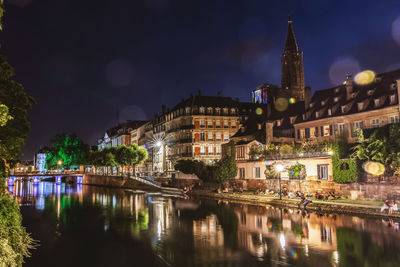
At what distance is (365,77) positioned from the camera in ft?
160

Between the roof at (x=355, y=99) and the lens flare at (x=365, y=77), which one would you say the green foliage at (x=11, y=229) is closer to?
the roof at (x=355, y=99)

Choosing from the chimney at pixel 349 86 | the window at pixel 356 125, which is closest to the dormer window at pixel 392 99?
the window at pixel 356 125

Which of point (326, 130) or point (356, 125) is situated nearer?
point (356, 125)

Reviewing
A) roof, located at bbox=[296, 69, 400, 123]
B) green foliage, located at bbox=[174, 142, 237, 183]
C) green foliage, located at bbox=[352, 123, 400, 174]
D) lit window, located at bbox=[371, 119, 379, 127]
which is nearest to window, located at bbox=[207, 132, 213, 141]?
green foliage, located at bbox=[174, 142, 237, 183]

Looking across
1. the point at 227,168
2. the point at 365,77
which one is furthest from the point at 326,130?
the point at 227,168

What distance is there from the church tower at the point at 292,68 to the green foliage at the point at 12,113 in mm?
92484

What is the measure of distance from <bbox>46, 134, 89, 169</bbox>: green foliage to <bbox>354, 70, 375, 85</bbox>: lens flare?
85.8m

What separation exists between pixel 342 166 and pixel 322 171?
325cm

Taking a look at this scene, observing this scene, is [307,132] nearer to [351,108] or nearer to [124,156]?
[351,108]

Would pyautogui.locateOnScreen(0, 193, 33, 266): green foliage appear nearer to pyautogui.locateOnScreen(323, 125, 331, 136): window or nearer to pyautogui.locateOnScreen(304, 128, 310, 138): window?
pyautogui.locateOnScreen(323, 125, 331, 136): window

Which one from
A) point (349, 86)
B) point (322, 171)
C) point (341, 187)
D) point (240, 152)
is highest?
point (349, 86)

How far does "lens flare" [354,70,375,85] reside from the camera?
47.7 metres

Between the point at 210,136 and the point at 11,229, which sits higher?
the point at 210,136

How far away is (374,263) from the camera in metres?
17.7
